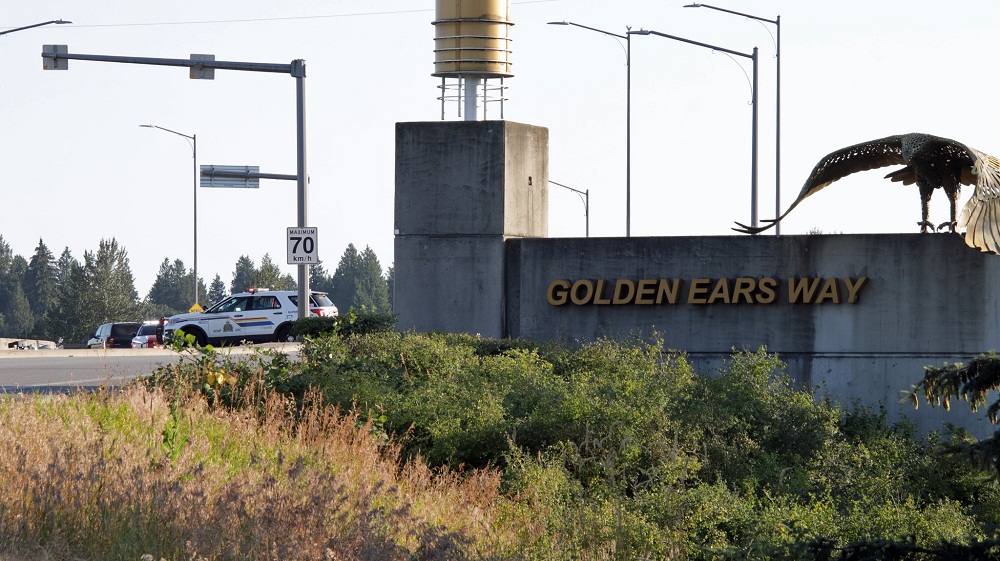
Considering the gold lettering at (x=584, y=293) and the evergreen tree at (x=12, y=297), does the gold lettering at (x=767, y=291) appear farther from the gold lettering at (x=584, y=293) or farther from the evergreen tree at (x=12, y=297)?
the evergreen tree at (x=12, y=297)

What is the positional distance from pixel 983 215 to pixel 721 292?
11.1 feet

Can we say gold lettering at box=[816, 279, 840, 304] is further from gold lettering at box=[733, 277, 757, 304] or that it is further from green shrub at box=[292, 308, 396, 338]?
green shrub at box=[292, 308, 396, 338]

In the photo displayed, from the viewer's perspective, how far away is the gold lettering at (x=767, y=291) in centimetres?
1537

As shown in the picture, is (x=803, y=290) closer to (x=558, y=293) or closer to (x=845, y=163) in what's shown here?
(x=845, y=163)

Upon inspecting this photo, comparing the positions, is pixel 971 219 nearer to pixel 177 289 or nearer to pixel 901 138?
pixel 901 138

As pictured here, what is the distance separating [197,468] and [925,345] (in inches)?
403

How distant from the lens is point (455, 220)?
16.8m

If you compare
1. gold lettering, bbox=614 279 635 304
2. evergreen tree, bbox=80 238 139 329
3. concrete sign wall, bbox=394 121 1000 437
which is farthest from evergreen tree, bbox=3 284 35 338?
gold lettering, bbox=614 279 635 304

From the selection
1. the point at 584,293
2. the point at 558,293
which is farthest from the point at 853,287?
the point at 558,293

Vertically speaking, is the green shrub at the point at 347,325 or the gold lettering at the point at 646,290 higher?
the gold lettering at the point at 646,290

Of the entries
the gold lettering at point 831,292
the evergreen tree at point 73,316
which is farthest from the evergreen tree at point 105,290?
the gold lettering at point 831,292

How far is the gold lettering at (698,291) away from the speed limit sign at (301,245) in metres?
6.62

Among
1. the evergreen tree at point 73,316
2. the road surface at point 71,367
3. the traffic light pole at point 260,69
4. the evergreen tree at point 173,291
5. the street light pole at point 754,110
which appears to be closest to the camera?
the road surface at point 71,367

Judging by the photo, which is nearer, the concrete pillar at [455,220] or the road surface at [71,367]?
the concrete pillar at [455,220]
